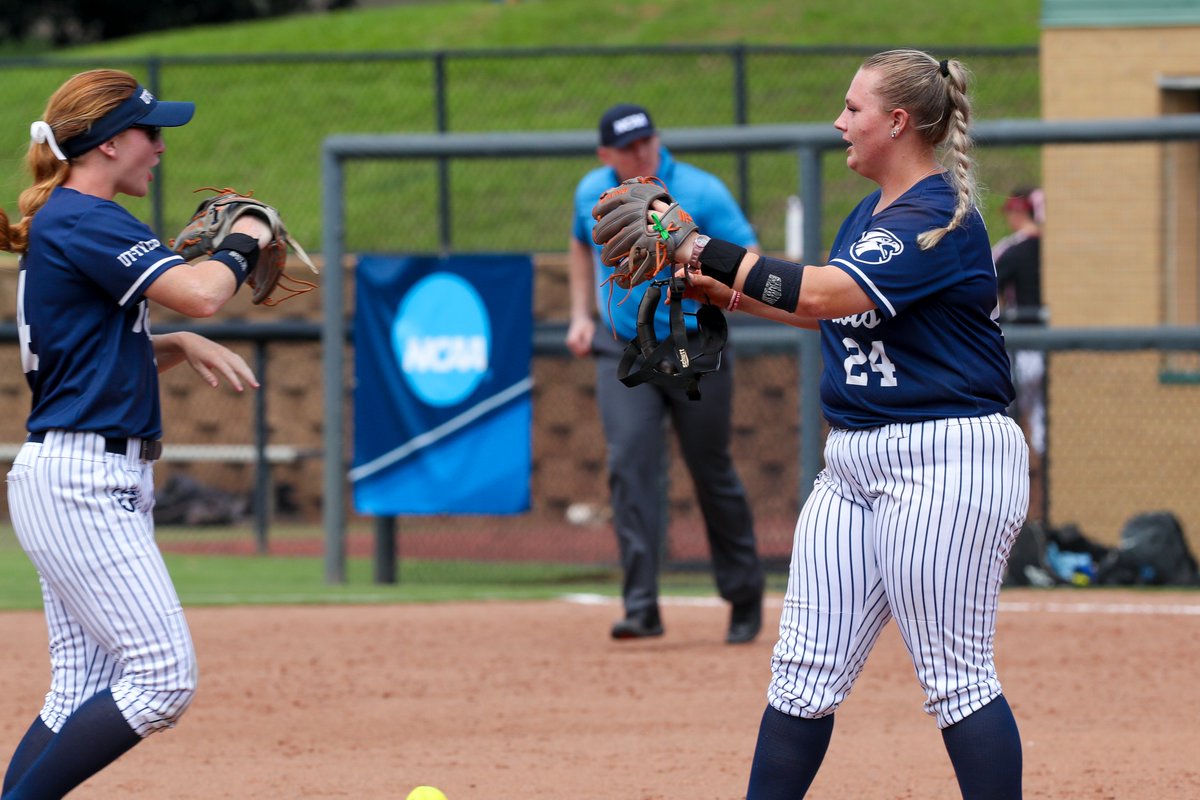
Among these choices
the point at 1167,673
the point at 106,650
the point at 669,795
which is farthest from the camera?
the point at 1167,673

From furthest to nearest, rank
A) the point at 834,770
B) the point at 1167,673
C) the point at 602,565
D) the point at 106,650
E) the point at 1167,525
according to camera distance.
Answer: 1. the point at 602,565
2. the point at 1167,525
3. the point at 1167,673
4. the point at 834,770
5. the point at 106,650

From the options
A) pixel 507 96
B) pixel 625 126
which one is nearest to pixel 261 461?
pixel 625 126

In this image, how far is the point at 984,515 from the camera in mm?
3549

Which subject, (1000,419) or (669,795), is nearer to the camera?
(1000,419)

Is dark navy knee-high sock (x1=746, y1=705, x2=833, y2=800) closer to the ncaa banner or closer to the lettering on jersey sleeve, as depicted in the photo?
the lettering on jersey sleeve

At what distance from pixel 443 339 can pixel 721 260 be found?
18.0ft

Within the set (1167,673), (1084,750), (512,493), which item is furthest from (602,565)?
(1084,750)

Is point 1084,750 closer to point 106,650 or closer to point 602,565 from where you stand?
point 106,650

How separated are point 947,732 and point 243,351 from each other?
915 centimetres

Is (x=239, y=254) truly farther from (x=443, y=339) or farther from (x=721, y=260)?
(x=443, y=339)

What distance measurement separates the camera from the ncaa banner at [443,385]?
29.1 ft

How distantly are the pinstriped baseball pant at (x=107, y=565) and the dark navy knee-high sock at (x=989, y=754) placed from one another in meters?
1.68

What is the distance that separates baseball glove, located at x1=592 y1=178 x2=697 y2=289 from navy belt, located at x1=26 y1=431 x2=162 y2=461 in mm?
1112

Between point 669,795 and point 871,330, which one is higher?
point 871,330
